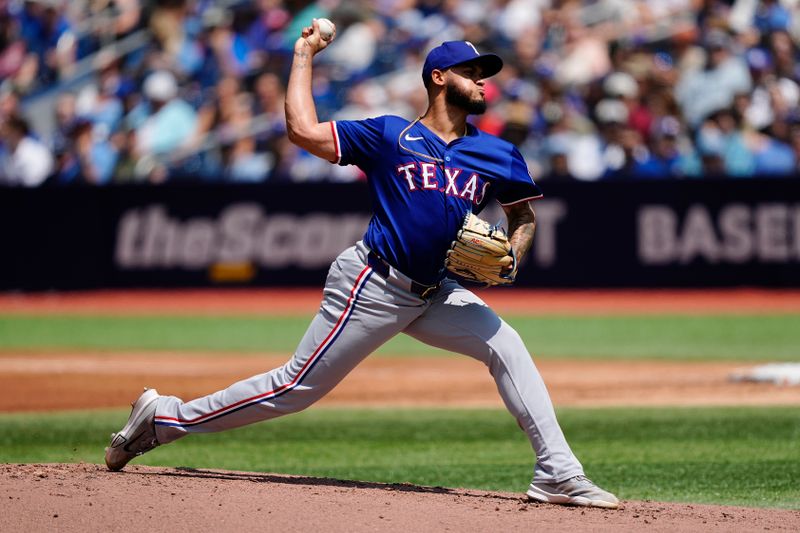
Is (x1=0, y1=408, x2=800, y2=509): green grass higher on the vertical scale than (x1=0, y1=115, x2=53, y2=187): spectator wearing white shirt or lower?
lower

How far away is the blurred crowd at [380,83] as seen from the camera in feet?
54.8

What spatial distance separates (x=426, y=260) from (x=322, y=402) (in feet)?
16.0

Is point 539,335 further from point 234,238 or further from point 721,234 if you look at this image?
point 234,238

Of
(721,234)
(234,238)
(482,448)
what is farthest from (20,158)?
(482,448)

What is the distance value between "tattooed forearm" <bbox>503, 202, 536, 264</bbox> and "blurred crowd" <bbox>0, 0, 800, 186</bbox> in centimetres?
1107

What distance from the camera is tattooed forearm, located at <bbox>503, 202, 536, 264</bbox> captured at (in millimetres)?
5598

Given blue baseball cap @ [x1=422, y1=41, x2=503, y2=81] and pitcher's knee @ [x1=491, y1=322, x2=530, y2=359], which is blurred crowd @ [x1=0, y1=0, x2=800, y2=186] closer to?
blue baseball cap @ [x1=422, y1=41, x2=503, y2=81]

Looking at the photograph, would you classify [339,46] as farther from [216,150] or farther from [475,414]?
[475,414]

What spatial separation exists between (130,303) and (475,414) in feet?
31.6

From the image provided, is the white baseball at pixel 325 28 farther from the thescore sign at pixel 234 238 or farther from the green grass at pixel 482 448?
the thescore sign at pixel 234 238

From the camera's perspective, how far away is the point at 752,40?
1702 centimetres

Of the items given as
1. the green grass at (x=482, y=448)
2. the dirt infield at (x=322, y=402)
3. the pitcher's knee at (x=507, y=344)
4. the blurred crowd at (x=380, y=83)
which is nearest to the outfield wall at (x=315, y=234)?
the dirt infield at (x=322, y=402)

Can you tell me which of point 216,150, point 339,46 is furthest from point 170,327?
point 339,46

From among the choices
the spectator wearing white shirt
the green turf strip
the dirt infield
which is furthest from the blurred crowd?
the green turf strip
